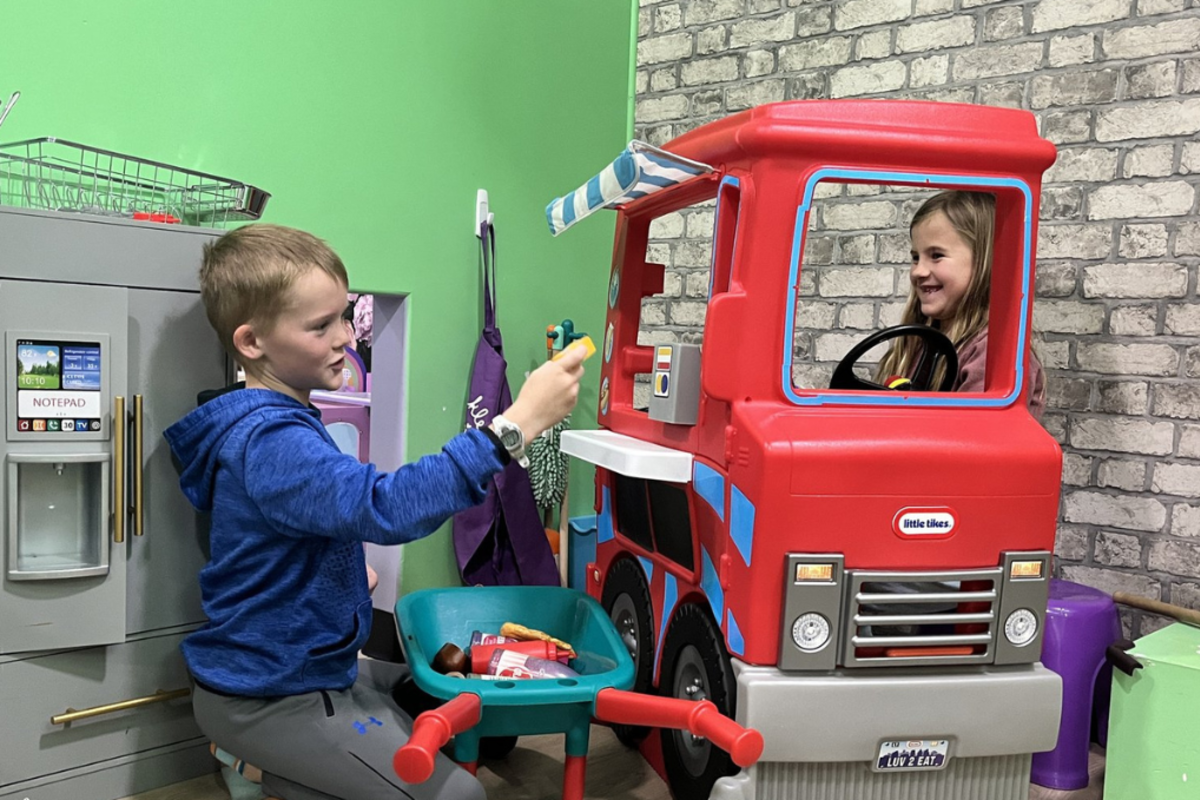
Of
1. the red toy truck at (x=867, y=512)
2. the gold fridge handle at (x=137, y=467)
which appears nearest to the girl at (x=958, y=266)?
the red toy truck at (x=867, y=512)

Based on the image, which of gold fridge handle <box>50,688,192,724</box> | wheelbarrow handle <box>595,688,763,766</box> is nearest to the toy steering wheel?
wheelbarrow handle <box>595,688,763,766</box>

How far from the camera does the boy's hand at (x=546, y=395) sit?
1.52 meters

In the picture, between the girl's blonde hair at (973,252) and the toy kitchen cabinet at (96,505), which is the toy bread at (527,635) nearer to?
the toy kitchen cabinet at (96,505)

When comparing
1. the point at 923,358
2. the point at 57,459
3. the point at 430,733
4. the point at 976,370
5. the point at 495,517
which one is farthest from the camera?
the point at 495,517

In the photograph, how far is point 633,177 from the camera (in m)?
1.77

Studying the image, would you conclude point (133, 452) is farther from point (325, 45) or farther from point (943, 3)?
point (943, 3)

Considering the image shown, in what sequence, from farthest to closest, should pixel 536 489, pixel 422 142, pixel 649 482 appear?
1. pixel 536 489
2. pixel 422 142
3. pixel 649 482

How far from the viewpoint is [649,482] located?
2.04 m

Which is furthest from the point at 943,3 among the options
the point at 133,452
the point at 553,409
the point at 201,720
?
the point at 201,720

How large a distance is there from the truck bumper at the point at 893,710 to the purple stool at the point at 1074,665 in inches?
22.1

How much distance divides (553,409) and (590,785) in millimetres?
977

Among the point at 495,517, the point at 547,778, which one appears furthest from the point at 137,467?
the point at 495,517

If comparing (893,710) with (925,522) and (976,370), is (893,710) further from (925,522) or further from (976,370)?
(976,370)

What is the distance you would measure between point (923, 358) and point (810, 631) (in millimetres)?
777
